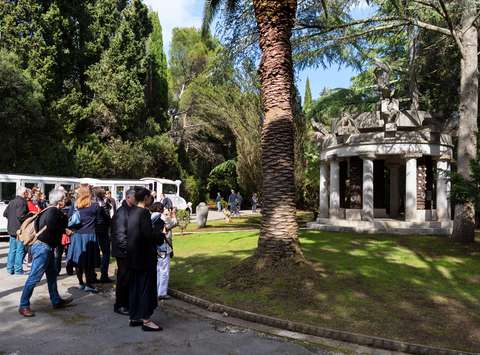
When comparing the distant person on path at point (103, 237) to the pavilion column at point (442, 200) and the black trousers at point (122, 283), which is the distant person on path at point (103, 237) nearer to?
the black trousers at point (122, 283)

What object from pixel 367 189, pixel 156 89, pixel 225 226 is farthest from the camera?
pixel 156 89

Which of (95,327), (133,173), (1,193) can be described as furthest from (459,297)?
(133,173)

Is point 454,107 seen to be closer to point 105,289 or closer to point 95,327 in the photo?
point 105,289

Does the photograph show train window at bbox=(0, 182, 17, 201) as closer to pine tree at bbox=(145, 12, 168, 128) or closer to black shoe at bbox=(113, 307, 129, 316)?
black shoe at bbox=(113, 307, 129, 316)

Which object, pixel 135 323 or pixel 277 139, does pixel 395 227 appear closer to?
pixel 277 139

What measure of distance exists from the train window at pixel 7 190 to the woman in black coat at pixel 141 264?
1550cm

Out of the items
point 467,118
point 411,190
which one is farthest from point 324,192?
point 467,118

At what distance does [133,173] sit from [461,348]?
29.8 meters

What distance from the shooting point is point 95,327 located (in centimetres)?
615

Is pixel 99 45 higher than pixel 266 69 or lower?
higher

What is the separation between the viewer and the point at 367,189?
18.5m

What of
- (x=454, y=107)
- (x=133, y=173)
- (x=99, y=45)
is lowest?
(x=133, y=173)

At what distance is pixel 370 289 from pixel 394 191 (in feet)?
53.3

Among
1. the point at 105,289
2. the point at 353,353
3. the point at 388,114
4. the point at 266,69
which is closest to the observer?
the point at 353,353
